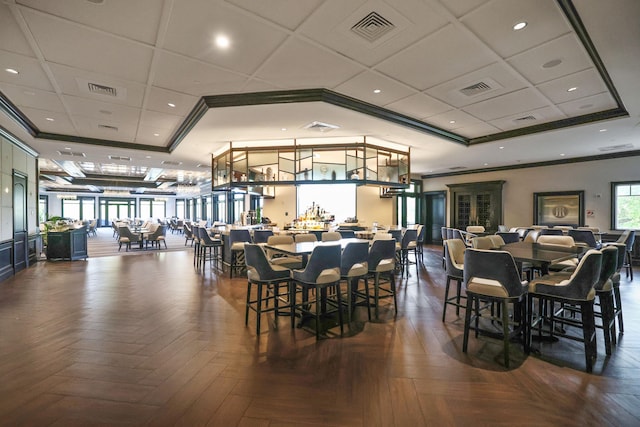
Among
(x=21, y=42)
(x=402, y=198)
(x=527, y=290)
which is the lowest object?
(x=527, y=290)

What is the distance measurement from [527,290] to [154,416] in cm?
307

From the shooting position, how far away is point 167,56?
10.5 ft

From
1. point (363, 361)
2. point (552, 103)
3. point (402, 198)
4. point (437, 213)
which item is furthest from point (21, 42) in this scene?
point (437, 213)

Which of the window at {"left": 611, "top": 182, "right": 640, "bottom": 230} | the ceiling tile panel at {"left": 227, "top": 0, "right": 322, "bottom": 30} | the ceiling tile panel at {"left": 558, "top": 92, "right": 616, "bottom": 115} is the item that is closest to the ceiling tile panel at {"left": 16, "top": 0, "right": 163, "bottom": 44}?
the ceiling tile panel at {"left": 227, "top": 0, "right": 322, "bottom": 30}

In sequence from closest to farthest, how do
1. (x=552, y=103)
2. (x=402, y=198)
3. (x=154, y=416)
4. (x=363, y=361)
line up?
(x=154, y=416)
(x=363, y=361)
(x=552, y=103)
(x=402, y=198)

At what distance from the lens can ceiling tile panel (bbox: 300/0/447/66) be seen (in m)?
2.50

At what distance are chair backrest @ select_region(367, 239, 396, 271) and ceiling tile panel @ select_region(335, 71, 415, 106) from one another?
200 centimetres

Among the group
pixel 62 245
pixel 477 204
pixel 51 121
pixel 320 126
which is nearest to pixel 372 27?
pixel 320 126

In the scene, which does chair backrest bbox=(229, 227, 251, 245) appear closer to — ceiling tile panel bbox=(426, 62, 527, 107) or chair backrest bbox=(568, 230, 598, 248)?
ceiling tile panel bbox=(426, 62, 527, 107)

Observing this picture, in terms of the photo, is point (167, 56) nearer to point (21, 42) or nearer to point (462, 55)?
Result: point (21, 42)

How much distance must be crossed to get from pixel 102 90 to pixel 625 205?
11.5m

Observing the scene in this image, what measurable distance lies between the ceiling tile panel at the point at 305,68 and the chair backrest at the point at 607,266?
3029 mm

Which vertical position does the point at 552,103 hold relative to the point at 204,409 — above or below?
above

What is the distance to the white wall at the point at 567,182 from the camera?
26.4 feet
